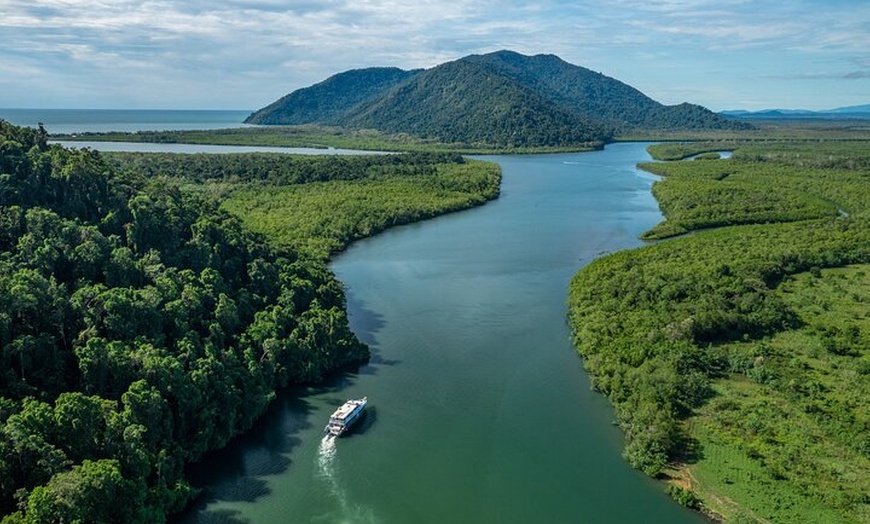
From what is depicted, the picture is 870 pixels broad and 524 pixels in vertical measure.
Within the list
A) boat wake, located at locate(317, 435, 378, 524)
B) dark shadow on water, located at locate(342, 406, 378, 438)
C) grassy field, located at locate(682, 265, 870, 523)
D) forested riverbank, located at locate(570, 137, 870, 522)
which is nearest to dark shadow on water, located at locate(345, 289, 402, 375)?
dark shadow on water, located at locate(342, 406, 378, 438)

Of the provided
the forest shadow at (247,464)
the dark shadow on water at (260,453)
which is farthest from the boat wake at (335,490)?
the forest shadow at (247,464)

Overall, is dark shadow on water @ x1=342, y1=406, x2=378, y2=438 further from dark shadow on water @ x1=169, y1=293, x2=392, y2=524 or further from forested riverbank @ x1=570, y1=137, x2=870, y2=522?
forested riverbank @ x1=570, y1=137, x2=870, y2=522

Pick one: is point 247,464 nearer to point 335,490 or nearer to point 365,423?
point 335,490

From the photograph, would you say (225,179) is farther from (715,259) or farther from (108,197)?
(715,259)

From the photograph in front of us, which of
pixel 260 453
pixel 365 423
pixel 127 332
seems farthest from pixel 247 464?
pixel 127 332

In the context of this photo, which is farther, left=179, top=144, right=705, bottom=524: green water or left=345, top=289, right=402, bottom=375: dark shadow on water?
left=345, top=289, right=402, bottom=375: dark shadow on water

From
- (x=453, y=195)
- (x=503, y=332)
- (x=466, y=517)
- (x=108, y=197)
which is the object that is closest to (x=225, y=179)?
(x=453, y=195)
